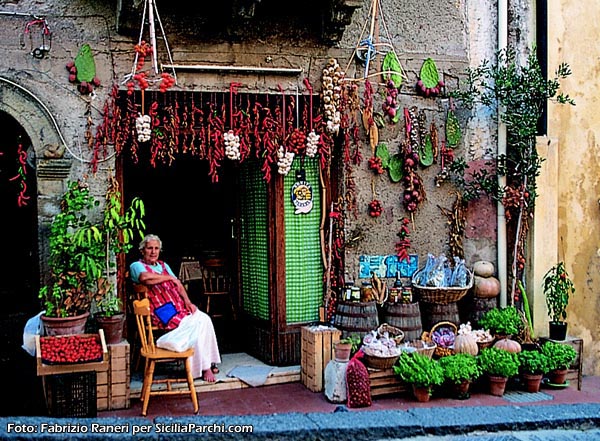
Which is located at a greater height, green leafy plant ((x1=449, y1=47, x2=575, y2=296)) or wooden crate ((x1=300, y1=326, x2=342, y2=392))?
green leafy plant ((x1=449, y1=47, x2=575, y2=296))

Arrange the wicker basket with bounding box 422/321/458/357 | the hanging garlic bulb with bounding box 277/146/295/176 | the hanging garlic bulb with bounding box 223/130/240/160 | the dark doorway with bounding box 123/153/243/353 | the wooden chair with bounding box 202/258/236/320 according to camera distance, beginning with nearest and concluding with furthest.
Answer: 1. the hanging garlic bulb with bounding box 223/130/240/160
2. the wicker basket with bounding box 422/321/458/357
3. the hanging garlic bulb with bounding box 277/146/295/176
4. the wooden chair with bounding box 202/258/236/320
5. the dark doorway with bounding box 123/153/243/353

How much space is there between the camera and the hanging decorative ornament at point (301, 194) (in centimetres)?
786

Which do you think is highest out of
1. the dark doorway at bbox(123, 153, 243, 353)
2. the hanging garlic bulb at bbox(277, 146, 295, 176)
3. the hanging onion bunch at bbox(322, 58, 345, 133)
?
the hanging onion bunch at bbox(322, 58, 345, 133)

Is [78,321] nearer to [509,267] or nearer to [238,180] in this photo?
[238,180]

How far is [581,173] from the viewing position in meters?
8.45

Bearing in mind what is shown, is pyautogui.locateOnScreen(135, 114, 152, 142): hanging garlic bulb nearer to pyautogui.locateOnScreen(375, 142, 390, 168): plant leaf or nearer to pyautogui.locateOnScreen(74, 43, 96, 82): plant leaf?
pyautogui.locateOnScreen(74, 43, 96, 82): plant leaf

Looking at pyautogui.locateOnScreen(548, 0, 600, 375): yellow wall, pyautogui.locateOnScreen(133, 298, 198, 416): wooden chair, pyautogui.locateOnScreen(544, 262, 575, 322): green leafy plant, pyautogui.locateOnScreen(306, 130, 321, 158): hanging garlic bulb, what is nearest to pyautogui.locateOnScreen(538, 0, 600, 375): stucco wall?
pyautogui.locateOnScreen(548, 0, 600, 375): yellow wall

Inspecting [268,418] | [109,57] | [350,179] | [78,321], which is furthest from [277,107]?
[268,418]

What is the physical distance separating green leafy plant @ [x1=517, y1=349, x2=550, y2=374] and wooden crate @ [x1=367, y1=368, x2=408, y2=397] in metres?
1.25

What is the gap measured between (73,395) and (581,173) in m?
5.99

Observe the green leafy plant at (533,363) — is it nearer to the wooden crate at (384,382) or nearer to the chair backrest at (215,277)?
the wooden crate at (384,382)

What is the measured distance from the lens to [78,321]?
6410 mm

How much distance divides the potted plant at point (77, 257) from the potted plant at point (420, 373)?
2767mm

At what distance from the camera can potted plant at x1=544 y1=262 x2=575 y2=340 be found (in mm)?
7812
